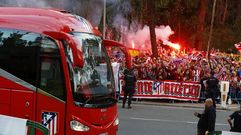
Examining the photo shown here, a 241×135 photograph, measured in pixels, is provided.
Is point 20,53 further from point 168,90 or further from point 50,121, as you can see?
point 168,90

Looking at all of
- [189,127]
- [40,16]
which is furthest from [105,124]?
[189,127]

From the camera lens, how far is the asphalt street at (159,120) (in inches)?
509

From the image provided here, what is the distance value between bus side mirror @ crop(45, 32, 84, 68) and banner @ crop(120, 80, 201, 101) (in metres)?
11.5

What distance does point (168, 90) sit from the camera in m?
20.0

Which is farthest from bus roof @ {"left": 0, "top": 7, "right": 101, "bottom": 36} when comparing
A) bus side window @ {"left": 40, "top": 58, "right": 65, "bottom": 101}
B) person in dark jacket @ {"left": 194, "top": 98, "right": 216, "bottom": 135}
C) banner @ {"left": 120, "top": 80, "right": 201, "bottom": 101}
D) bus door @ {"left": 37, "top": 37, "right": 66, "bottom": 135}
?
banner @ {"left": 120, "top": 80, "right": 201, "bottom": 101}

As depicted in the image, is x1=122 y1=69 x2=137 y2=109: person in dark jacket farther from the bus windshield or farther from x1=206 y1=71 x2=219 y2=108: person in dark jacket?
the bus windshield

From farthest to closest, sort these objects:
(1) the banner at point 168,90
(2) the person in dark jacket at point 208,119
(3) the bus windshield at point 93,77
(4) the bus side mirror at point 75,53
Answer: (1) the banner at point 168,90, (2) the person in dark jacket at point 208,119, (3) the bus windshield at point 93,77, (4) the bus side mirror at point 75,53

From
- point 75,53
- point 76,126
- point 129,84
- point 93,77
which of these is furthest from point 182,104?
point 75,53

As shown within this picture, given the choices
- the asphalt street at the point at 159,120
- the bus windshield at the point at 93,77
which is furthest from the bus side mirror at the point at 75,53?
the asphalt street at the point at 159,120

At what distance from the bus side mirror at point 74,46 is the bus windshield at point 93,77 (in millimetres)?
397

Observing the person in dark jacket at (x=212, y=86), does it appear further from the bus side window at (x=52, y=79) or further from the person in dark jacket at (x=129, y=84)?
the bus side window at (x=52, y=79)

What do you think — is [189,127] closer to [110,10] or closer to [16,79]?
[16,79]

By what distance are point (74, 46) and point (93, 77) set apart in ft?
3.82

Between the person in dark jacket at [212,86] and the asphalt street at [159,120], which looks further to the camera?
the person in dark jacket at [212,86]
